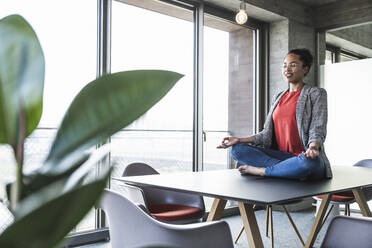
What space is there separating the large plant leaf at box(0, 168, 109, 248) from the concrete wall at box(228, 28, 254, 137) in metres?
4.78

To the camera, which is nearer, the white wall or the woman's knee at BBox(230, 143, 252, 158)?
the woman's knee at BBox(230, 143, 252, 158)

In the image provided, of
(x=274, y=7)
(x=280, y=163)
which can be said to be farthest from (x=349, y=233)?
(x=274, y=7)

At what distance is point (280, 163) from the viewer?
2281 millimetres

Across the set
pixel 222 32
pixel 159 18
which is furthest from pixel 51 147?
pixel 222 32

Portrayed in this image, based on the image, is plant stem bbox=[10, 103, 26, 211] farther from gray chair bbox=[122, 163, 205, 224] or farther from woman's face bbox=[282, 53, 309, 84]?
woman's face bbox=[282, 53, 309, 84]

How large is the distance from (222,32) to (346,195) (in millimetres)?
2472

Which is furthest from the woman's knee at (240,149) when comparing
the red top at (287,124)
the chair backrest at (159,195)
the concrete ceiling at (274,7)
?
the concrete ceiling at (274,7)

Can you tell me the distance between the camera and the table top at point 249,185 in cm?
165

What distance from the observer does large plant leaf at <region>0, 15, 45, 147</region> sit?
1.00 feet

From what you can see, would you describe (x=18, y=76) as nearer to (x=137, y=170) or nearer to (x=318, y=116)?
(x=318, y=116)

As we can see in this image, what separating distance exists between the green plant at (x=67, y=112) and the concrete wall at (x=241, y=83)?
4703 millimetres

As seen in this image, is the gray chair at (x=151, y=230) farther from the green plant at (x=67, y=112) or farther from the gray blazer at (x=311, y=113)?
the gray blazer at (x=311, y=113)

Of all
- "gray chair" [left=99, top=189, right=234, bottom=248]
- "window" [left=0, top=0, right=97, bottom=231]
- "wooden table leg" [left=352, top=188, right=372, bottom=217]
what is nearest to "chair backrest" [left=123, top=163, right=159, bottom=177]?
"window" [left=0, top=0, right=97, bottom=231]

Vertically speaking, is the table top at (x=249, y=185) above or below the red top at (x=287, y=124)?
below
